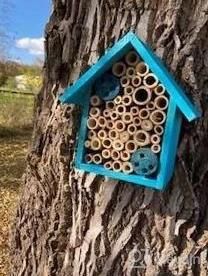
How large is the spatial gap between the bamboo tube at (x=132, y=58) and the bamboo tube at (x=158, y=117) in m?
0.14

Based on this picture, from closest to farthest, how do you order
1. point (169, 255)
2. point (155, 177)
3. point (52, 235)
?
1. point (155, 177)
2. point (169, 255)
3. point (52, 235)

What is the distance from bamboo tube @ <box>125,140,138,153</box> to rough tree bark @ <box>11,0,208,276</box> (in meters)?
0.12

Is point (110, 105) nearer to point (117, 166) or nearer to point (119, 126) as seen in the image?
point (119, 126)

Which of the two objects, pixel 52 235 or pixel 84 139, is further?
pixel 52 235

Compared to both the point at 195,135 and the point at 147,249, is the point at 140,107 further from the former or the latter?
the point at 147,249

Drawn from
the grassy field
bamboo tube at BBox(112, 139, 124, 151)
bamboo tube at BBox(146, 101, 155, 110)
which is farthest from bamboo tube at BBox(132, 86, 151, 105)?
the grassy field

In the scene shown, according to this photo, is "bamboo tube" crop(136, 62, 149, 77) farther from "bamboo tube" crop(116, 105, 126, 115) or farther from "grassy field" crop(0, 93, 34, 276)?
"grassy field" crop(0, 93, 34, 276)

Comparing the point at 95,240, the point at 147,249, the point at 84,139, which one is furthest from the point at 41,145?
the point at 147,249

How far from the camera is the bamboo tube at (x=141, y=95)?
4.48 feet

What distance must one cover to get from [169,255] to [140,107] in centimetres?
43

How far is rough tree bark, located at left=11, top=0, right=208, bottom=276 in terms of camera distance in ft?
4.55

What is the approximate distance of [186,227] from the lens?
145cm

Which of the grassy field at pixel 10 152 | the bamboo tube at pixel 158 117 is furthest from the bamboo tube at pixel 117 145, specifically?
the grassy field at pixel 10 152

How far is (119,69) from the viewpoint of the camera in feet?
4.58
